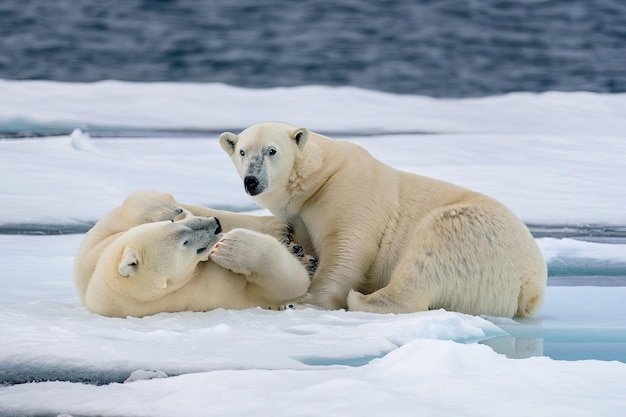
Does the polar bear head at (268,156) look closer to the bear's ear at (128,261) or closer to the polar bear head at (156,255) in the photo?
the polar bear head at (156,255)

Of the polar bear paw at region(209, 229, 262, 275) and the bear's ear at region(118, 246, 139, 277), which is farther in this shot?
the polar bear paw at region(209, 229, 262, 275)

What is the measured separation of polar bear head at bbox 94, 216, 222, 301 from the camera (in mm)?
3344

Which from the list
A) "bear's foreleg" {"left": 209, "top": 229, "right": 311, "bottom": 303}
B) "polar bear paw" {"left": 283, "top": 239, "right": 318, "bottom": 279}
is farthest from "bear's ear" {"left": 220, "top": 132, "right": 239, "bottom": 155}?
"bear's foreleg" {"left": 209, "top": 229, "right": 311, "bottom": 303}

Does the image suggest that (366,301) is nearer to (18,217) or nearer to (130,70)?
(18,217)

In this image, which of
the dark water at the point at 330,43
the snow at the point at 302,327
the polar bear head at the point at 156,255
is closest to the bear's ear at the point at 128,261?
the polar bear head at the point at 156,255

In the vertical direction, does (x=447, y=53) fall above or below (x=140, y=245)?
above

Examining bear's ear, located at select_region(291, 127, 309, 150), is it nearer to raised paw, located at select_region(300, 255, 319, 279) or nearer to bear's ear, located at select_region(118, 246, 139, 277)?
raised paw, located at select_region(300, 255, 319, 279)

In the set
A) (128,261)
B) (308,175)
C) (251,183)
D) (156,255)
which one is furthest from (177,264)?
(308,175)

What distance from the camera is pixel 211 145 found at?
28.0 ft

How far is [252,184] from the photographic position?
3941 mm

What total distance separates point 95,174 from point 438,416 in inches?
195

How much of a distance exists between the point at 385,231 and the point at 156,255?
1048mm

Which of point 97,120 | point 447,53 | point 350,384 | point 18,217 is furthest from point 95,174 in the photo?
point 447,53

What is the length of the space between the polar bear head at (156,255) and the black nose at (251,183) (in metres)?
0.49
